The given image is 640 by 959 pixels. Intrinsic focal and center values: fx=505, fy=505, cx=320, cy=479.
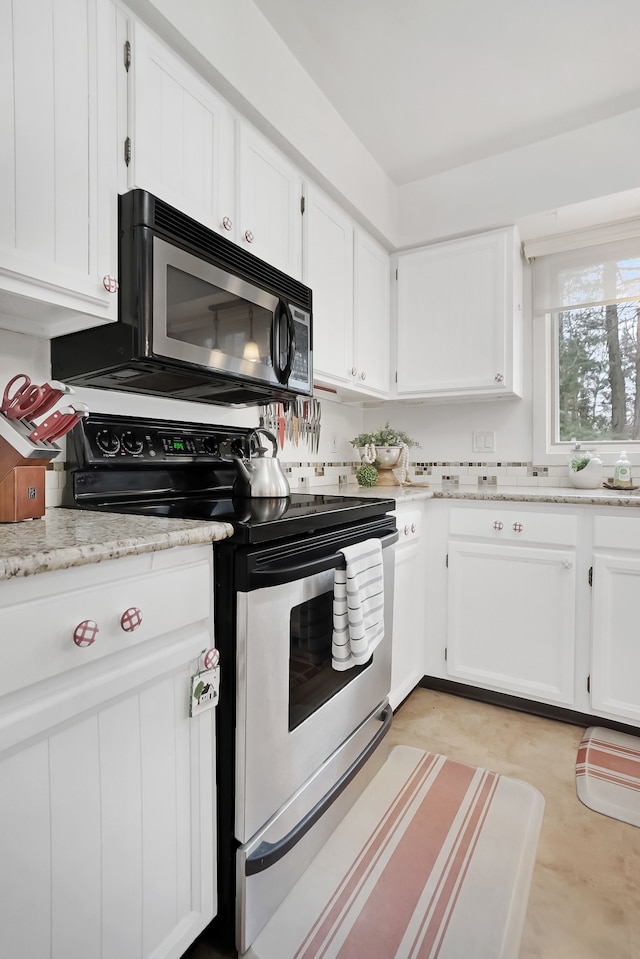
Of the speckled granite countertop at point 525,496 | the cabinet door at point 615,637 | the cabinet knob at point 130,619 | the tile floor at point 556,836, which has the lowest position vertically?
the tile floor at point 556,836

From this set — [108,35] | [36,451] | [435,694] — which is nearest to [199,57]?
[108,35]

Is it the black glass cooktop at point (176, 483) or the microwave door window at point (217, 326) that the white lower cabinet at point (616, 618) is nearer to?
the black glass cooktop at point (176, 483)

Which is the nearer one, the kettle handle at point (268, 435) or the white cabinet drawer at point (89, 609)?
the white cabinet drawer at point (89, 609)

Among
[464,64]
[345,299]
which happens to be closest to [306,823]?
[345,299]

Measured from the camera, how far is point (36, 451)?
3.39 ft

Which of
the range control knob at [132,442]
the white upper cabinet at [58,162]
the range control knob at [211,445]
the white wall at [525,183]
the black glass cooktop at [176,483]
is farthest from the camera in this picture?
the white wall at [525,183]

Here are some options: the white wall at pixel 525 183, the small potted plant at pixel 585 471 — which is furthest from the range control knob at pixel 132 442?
the small potted plant at pixel 585 471

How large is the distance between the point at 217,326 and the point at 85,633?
964mm

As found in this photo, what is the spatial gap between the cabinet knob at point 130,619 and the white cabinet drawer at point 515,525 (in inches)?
65.6

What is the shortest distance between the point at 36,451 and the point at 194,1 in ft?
4.27

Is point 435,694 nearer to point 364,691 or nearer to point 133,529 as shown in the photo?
point 364,691

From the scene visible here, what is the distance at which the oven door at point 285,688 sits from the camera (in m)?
1.07

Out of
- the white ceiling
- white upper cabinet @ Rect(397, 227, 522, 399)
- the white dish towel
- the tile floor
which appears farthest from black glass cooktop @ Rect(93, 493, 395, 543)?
the white ceiling

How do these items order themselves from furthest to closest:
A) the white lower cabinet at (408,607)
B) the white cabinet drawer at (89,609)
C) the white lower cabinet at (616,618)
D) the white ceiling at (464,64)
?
the white lower cabinet at (408,607)
the white lower cabinet at (616,618)
the white ceiling at (464,64)
the white cabinet drawer at (89,609)
